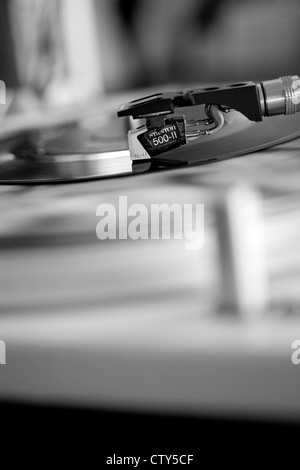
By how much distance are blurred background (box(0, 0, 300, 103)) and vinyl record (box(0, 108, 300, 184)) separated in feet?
1.71

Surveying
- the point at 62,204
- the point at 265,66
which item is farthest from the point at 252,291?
the point at 265,66

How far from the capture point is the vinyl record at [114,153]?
18.4 inches

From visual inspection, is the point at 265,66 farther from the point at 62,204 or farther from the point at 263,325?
the point at 263,325

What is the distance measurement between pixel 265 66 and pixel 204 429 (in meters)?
0.90

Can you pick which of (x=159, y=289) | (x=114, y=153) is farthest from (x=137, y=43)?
(x=159, y=289)

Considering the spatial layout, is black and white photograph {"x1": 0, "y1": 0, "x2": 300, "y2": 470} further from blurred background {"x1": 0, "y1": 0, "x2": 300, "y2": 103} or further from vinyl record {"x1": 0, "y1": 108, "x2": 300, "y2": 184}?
blurred background {"x1": 0, "y1": 0, "x2": 300, "y2": 103}

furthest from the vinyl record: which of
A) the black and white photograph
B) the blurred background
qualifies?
the blurred background

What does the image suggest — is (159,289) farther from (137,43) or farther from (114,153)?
(137,43)

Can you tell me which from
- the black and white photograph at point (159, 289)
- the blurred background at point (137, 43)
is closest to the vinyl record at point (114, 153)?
the black and white photograph at point (159, 289)

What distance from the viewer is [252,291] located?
11.1 inches

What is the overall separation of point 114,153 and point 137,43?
66 cm

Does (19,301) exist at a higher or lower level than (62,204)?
lower

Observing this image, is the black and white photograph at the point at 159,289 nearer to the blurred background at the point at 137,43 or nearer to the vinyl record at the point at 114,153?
the vinyl record at the point at 114,153
